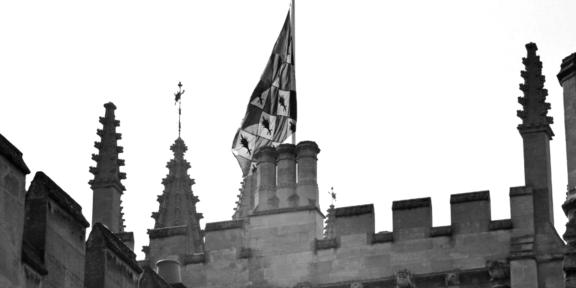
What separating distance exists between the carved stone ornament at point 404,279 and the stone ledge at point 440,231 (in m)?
0.87

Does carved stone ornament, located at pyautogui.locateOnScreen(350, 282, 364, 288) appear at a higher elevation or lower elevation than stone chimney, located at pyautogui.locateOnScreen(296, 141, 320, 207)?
lower

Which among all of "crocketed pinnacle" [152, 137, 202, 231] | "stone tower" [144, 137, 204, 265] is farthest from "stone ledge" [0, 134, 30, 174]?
"crocketed pinnacle" [152, 137, 202, 231]

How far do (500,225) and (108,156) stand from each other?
8063 mm

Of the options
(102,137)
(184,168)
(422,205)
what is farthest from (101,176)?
(184,168)

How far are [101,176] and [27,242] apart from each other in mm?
19857

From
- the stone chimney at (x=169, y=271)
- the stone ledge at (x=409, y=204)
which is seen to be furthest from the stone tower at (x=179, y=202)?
the stone chimney at (x=169, y=271)

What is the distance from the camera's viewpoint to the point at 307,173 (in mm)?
39469

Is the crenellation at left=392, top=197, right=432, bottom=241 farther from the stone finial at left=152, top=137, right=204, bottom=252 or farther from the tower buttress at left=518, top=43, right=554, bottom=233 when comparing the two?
the stone finial at left=152, top=137, right=204, bottom=252

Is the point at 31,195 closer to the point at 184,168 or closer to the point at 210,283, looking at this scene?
the point at 210,283

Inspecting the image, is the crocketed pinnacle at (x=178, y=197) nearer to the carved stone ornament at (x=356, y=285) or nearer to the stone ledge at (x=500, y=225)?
the carved stone ornament at (x=356, y=285)

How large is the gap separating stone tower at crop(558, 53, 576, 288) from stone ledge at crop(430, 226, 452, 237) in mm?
5712

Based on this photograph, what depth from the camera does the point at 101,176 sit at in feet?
134

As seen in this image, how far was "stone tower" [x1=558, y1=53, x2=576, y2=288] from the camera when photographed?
31.5 meters

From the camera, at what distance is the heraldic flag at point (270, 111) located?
42.8 metres
